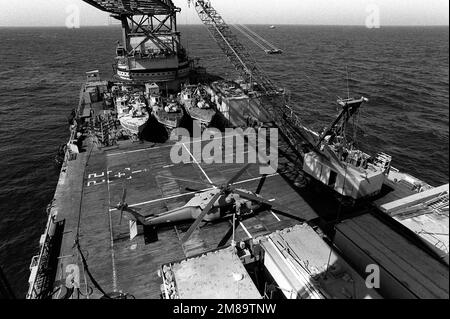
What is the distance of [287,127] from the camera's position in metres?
42.2

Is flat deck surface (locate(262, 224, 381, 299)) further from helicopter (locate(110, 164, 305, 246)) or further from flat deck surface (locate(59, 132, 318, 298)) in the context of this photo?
flat deck surface (locate(59, 132, 318, 298))

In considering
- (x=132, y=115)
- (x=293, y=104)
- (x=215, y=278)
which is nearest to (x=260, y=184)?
(x=215, y=278)

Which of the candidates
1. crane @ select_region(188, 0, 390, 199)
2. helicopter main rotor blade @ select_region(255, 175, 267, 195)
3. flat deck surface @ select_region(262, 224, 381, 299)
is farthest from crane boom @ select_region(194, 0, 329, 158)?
flat deck surface @ select_region(262, 224, 381, 299)

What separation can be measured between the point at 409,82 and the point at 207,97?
77.8 meters

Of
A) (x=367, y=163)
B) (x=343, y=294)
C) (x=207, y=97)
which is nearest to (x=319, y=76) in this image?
(x=207, y=97)

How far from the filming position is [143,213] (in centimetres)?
3281

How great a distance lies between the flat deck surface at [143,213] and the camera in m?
26.1

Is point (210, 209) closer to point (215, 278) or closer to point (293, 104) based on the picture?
point (215, 278)

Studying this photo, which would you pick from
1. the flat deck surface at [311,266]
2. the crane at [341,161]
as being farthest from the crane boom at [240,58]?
the flat deck surface at [311,266]

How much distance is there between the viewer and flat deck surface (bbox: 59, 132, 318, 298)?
1027 inches

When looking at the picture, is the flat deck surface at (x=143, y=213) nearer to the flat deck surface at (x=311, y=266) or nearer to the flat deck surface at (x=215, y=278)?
the flat deck surface at (x=215, y=278)

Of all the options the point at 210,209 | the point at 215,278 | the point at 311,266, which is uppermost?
the point at 311,266

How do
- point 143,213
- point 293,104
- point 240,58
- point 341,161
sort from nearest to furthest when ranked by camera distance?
1. point 143,213
2. point 341,161
3. point 240,58
4. point 293,104

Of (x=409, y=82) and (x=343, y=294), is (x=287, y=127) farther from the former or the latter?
(x=409, y=82)
